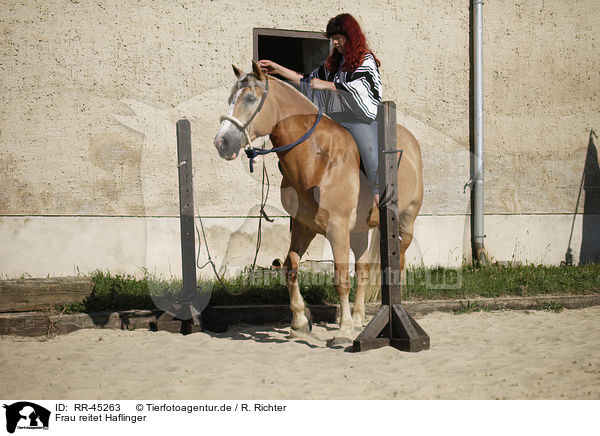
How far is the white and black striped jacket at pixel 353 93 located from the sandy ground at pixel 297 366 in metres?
2.11

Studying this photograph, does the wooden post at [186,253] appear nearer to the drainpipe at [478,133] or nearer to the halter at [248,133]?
the halter at [248,133]

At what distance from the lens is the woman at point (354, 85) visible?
4789 millimetres

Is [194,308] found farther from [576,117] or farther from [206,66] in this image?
[576,117]

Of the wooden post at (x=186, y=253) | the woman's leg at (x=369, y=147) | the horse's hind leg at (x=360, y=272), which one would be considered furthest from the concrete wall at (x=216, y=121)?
the woman's leg at (x=369, y=147)

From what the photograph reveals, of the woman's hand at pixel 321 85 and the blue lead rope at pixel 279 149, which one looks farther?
the woman's hand at pixel 321 85

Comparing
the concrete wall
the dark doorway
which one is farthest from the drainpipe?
the dark doorway

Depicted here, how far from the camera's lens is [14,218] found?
6.56 m

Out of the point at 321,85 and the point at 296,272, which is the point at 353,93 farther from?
the point at 296,272

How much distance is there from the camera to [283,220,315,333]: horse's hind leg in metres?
4.94

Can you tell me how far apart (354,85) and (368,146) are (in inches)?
22.0

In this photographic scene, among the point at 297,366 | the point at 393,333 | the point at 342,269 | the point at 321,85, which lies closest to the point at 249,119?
the point at 321,85

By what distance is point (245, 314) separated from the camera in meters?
5.69

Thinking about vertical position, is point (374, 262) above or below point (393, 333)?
above
